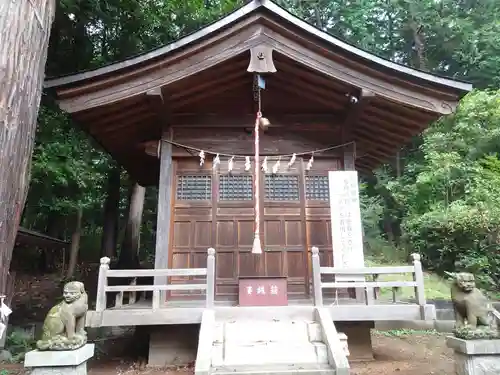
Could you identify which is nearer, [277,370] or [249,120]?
[277,370]

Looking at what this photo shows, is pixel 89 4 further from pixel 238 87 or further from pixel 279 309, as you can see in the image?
pixel 279 309

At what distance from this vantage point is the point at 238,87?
7734mm

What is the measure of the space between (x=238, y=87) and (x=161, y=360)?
5275 mm

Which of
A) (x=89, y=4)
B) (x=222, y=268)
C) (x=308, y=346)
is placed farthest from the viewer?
(x=89, y=4)

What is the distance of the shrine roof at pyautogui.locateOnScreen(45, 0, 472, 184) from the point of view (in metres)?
6.66

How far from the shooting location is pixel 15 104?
4551mm

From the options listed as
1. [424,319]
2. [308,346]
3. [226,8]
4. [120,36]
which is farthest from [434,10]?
[308,346]

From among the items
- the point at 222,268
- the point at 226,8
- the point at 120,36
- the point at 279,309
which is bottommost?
the point at 279,309

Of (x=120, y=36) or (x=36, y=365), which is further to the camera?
(x=120, y=36)

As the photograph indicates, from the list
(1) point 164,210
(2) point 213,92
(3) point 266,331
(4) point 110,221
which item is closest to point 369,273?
(3) point 266,331

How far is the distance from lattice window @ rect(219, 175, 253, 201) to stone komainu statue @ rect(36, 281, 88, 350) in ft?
11.3

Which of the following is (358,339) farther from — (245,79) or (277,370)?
(245,79)

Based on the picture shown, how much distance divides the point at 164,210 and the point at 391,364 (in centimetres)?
493

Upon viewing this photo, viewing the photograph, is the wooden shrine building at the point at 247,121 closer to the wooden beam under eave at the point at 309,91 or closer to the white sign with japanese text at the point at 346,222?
the wooden beam under eave at the point at 309,91
